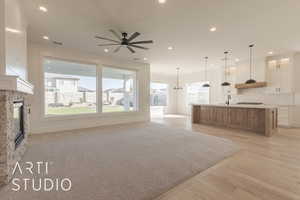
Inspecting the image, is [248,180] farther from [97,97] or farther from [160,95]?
[160,95]

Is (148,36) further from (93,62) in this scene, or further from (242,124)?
(242,124)

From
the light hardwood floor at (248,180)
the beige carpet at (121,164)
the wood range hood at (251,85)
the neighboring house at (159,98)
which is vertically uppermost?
the wood range hood at (251,85)

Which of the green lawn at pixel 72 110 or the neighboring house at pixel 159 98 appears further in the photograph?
the neighboring house at pixel 159 98

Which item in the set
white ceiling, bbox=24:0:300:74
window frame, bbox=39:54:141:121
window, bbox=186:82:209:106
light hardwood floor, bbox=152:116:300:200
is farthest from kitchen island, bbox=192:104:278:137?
window frame, bbox=39:54:141:121

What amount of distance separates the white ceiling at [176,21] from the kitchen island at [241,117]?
7.91 feet

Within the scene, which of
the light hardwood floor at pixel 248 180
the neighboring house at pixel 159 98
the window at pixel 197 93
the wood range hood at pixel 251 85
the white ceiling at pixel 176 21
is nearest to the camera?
the light hardwood floor at pixel 248 180

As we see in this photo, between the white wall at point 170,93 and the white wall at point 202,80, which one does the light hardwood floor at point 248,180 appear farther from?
the white wall at point 170,93

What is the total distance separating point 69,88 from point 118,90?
2.25m

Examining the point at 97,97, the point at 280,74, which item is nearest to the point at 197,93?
the point at 280,74

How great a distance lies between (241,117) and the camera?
535cm

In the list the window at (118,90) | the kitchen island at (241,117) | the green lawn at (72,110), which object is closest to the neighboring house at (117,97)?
the window at (118,90)

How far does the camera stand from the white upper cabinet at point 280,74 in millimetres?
5969

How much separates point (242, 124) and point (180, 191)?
4743mm

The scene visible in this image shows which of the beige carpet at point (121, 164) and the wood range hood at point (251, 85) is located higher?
the wood range hood at point (251, 85)
